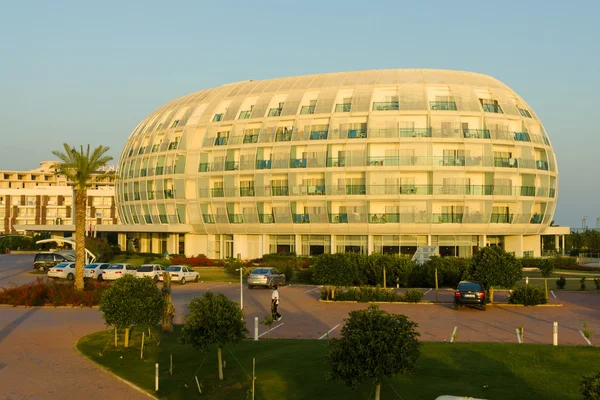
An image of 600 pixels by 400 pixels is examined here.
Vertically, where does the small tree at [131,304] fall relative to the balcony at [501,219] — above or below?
below

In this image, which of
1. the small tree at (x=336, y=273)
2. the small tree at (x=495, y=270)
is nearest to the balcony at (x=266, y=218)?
the small tree at (x=336, y=273)

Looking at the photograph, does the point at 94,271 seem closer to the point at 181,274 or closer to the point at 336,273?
the point at 181,274

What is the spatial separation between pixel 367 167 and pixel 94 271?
1247 inches

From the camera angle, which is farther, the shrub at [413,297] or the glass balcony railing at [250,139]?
the glass balcony railing at [250,139]

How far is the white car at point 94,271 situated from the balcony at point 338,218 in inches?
1086

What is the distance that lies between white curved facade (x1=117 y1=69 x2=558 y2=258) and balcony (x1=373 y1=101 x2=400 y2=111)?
0.56 ft

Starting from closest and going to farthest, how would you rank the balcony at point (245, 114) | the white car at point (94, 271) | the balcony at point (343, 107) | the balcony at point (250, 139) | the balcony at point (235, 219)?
1. the white car at point (94, 271)
2. the balcony at point (343, 107)
3. the balcony at point (250, 139)
4. the balcony at point (235, 219)
5. the balcony at point (245, 114)

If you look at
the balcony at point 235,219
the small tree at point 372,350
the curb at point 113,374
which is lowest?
the curb at point 113,374

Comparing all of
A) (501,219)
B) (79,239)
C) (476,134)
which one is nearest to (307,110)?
(476,134)

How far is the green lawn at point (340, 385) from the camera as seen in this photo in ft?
60.7

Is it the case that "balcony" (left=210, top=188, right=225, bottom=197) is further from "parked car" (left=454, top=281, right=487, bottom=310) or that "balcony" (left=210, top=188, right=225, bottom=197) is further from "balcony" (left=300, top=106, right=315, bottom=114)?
"parked car" (left=454, top=281, right=487, bottom=310)

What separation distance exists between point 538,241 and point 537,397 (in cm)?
7196

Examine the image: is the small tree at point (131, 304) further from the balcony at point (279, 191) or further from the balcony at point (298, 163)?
the balcony at point (279, 191)

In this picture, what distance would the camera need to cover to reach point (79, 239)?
4938 cm
